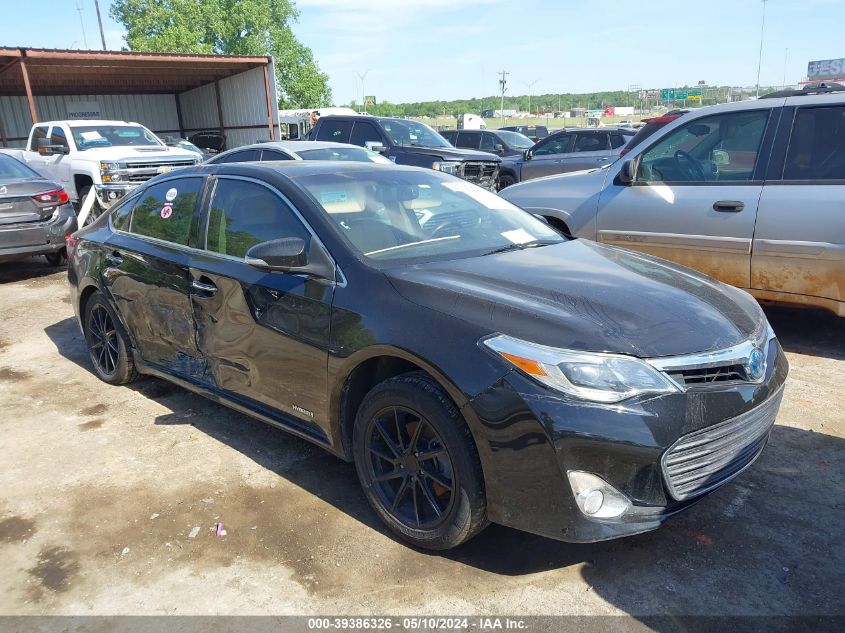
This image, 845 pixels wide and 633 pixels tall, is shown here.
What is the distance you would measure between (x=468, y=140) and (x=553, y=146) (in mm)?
3912

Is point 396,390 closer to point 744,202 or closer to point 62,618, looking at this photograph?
point 62,618

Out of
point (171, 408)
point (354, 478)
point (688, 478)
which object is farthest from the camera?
point (171, 408)

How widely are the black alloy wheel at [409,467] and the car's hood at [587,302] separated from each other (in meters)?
0.52

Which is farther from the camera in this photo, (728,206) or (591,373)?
(728,206)

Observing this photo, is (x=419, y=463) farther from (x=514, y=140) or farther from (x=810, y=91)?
(x=514, y=140)

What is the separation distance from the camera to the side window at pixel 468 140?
18297 mm

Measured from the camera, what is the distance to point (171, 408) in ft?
15.0

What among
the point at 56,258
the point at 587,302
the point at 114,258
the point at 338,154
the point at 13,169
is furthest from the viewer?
the point at 56,258

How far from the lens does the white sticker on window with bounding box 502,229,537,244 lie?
3732 mm

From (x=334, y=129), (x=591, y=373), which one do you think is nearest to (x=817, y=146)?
(x=591, y=373)

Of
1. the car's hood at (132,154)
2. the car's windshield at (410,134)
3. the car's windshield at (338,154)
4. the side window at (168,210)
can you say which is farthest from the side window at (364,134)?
the side window at (168,210)

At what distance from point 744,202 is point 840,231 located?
69cm

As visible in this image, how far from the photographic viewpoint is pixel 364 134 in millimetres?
12703

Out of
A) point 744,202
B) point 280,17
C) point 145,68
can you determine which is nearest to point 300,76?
point 280,17
